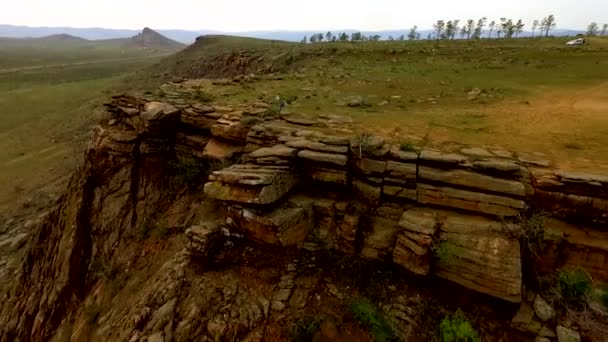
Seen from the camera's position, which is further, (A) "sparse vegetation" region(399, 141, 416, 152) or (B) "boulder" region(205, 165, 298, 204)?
(A) "sparse vegetation" region(399, 141, 416, 152)

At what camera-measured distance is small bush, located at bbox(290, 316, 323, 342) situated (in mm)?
8375

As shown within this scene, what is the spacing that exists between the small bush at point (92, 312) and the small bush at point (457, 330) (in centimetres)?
969

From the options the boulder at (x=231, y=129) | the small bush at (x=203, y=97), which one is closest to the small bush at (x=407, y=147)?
the boulder at (x=231, y=129)

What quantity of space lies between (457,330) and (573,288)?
2631mm

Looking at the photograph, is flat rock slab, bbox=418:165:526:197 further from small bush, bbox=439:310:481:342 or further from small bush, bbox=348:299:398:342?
small bush, bbox=348:299:398:342

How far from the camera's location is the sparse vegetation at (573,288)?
7.71 m

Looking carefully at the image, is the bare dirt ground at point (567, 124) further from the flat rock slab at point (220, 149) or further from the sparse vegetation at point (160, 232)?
the sparse vegetation at point (160, 232)

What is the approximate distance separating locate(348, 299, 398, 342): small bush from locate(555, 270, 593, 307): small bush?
3.69m

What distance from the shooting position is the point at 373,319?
8352 millimetres

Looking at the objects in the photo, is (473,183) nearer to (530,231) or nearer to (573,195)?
(530,231)

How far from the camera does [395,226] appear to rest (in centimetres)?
939

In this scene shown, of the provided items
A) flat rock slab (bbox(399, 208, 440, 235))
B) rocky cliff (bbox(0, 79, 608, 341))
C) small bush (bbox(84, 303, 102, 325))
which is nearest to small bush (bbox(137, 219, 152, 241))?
rocky cliff (bbox(0, 79, 608, 341))

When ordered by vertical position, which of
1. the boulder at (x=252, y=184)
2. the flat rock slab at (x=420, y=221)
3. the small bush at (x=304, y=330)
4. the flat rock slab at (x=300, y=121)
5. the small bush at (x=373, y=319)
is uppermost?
the flat rock slab at (x=300, y=121)

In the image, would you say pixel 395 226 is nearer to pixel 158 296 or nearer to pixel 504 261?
pixel 504 261
